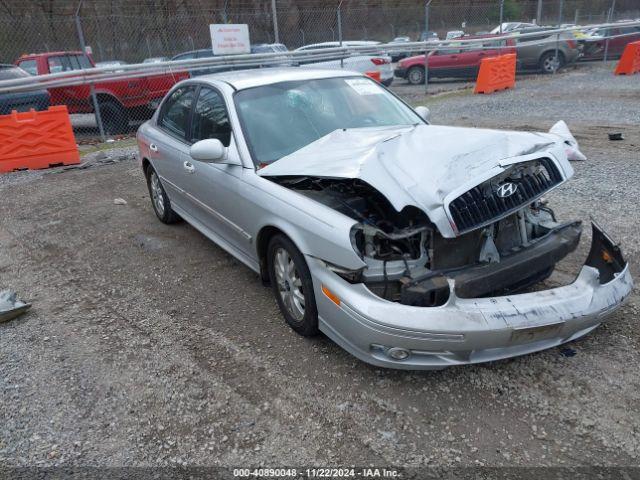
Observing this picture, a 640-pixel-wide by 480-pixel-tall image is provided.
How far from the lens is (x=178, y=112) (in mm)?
5098

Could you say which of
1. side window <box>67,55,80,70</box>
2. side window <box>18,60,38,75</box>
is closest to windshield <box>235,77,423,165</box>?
side window <box>67,55,80,70</box>

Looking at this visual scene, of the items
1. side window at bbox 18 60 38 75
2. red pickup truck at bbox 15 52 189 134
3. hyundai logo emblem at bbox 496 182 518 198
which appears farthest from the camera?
side window at bbox 18 60 38 75

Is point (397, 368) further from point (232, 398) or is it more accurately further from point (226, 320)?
point (226, 320)

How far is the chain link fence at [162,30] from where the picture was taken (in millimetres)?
11289

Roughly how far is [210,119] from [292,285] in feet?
6.06

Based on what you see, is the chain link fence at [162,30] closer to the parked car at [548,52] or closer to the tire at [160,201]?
the parked car at [548,52]

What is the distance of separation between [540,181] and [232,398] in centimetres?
224

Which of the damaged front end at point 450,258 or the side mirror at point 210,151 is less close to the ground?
the side mirror at point 210,151

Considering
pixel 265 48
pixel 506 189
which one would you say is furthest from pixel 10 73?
pixel 506 189

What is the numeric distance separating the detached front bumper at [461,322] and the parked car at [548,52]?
17.3 meters

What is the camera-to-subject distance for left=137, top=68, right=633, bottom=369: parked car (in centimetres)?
270

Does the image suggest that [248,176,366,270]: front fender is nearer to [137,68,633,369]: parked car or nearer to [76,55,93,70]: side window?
[137,68,633,369]: parked car

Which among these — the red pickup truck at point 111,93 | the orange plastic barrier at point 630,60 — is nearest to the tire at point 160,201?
the red pickup truck at point 111,93

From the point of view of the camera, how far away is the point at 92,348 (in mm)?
3475
